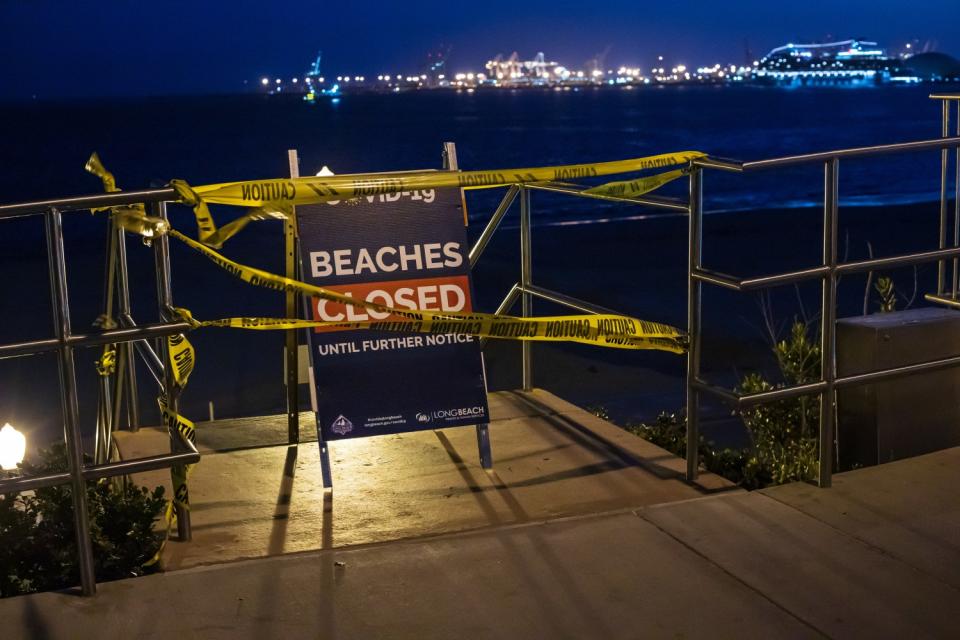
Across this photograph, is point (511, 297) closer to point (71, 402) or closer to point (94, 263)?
point (71, 402)

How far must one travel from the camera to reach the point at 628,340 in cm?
514

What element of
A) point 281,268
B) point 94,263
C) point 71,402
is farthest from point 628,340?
point 94,263

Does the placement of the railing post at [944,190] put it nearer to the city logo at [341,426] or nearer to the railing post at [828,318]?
the railing post at [828,318]

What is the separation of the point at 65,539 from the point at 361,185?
1.76 meters

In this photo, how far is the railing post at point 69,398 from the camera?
152 inches

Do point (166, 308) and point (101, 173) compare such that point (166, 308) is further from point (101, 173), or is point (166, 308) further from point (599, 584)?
point (599, 584)

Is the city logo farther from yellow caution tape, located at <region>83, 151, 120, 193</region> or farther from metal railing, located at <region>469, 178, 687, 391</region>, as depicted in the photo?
yellow caution tape, located at <region>83, 151, 120, 193</region>

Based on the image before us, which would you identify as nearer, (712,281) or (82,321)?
(712,281)

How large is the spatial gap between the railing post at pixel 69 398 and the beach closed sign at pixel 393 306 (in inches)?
54.9

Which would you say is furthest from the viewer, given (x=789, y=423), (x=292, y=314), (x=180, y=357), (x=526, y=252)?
(x=526, y=252)

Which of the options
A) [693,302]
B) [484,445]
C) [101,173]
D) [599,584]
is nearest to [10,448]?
[101,173]

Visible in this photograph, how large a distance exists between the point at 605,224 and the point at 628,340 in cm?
1810

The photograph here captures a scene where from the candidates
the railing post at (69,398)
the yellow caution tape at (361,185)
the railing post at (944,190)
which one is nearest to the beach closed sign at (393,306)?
the yellow caution tape at (361,185)

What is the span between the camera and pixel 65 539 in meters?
4.38
